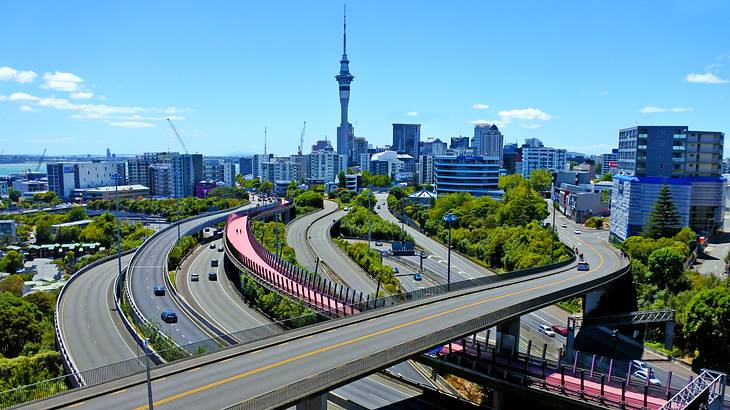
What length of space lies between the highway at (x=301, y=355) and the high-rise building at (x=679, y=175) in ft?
155

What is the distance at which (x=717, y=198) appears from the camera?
76562 millimetres

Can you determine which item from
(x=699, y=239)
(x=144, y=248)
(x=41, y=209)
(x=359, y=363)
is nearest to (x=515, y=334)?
(x=359, y=363)

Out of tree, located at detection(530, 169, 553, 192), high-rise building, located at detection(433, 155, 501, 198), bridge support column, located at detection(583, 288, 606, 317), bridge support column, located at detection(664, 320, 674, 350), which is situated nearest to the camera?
bridge support column, located at detection(664, 320, 674, 350)

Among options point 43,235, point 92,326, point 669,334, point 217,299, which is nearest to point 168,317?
point 92,326

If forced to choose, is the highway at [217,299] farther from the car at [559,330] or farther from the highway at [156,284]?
the car at [559,330]

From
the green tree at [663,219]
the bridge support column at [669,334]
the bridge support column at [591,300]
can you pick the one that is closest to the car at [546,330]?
the bridge support column at [591,300]

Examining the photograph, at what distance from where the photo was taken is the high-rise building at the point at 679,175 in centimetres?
7512

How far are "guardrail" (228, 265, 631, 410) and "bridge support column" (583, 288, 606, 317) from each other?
14.8 meters

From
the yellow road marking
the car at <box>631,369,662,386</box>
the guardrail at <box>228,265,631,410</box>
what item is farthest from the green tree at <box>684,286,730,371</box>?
the guardrail at <box>228,265,631,410</box>

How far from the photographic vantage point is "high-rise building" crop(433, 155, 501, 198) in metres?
141

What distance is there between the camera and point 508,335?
32.8 metres

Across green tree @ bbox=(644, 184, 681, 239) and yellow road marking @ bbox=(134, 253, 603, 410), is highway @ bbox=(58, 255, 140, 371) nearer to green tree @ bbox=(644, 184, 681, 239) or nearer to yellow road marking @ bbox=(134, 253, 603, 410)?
yellow road marking @ bbox=(134, 253, 603, 410)

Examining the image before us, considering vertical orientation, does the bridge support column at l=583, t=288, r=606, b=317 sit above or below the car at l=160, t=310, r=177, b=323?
above

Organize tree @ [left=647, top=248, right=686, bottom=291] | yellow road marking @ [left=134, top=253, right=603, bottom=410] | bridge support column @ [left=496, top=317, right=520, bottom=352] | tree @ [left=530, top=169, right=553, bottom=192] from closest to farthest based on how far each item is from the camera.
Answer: yellow road marking @ [left=134, top=253, right=603, bottom=410], bridge support column @ [left=496, top=317, right=520, bottom=352], tree @ [left=647, top=248, right=686, bottom=291], tree @ [left=530, top=169, right=553, bottom=192]
